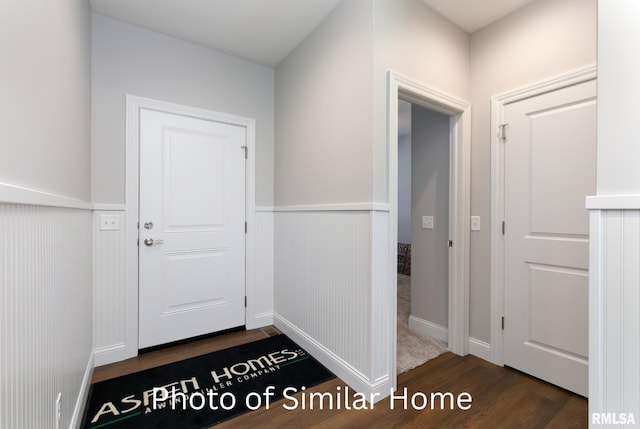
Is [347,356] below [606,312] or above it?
below

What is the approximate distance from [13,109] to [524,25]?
9.43ft

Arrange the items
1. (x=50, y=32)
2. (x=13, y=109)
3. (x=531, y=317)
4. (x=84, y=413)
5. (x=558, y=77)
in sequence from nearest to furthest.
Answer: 1. (x=13, y=109)
2. (x=50, y=32)
3. (x=84, y=413)
4. (x=558, y=77)
5. (x=531, y=317)

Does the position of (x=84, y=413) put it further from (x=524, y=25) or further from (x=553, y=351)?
(x=524, y=25)

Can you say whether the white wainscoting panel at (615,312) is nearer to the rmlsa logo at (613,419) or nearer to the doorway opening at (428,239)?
the rmlsa logo at (613,419)

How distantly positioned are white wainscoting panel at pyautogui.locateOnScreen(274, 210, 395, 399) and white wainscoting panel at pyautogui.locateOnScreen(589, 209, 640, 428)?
3.23ft

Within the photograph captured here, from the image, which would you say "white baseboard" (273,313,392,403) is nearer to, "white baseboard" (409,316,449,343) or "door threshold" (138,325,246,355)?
"door threshold" (138,325,246,355)

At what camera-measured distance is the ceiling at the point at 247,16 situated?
6.72 feet

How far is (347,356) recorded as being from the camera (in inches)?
76.6

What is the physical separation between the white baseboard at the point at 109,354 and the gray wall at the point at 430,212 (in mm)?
2576

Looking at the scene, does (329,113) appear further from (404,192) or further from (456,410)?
(404,192)

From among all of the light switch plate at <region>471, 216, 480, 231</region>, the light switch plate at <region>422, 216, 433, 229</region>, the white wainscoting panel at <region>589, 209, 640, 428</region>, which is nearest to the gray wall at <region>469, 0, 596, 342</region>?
the light switch plate at <region>471, 216, 480, 231</region>

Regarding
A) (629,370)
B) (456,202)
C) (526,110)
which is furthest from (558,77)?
(629,370)

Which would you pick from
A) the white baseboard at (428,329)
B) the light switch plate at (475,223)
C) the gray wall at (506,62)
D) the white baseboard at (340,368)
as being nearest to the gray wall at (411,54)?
the gray wall at (506,62)

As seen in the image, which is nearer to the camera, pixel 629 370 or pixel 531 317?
pixel 629 370
